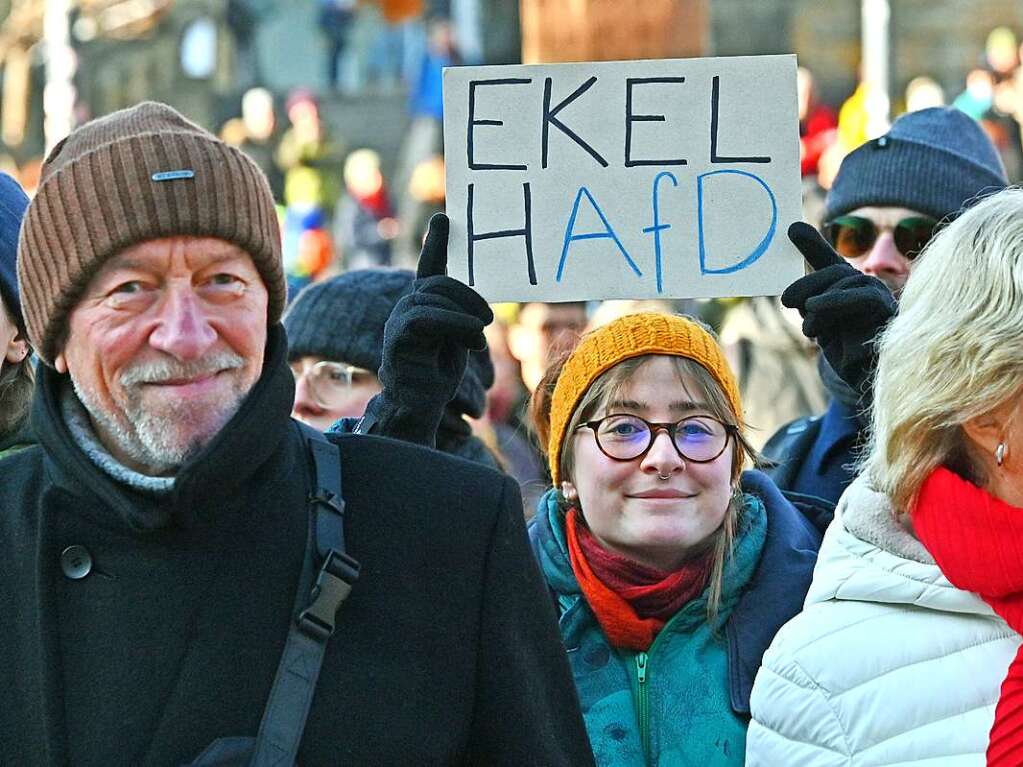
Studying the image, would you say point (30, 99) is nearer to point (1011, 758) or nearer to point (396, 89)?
point (396, 89)

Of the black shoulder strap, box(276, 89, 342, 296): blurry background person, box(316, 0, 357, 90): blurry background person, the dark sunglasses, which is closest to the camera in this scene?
the black shoulder strap

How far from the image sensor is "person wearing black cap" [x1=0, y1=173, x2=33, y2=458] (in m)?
3.83

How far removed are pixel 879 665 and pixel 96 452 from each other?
1.20m

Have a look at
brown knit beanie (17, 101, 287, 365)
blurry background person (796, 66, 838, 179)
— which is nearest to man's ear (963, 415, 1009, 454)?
brown knit beanie (17, 101, 287, 365)

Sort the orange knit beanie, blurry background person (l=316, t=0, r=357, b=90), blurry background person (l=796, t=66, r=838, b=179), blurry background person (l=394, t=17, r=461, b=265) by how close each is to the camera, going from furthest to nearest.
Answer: blurry background person (l=316, t=0, r=357, b=90) < blurry background person (l=394, t=17, r=461, b=265) < blurry background person (l=796, t=66, r=838, b=179) < the orange knit beanie

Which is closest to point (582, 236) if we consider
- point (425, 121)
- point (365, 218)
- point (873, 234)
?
point (873, 234)

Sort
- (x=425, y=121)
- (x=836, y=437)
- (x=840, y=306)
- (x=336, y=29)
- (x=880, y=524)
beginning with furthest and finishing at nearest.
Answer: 1. (x=336, y=29)
2. (x=425, y=121)
3. (x=836, y=437)
4. (x=840, y=306)
5. (x=880, y=524)

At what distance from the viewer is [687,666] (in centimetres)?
350

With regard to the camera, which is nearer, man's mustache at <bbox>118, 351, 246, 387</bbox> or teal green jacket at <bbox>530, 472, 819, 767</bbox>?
man's mustache at <bbox>118, 351, 246, 387</bbox>

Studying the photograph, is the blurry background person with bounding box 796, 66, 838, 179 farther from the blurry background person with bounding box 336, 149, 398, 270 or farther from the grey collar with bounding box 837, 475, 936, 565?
the grey collar with bounding box 837, 475, 936, 565

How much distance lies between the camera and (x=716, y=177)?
11.9 ft

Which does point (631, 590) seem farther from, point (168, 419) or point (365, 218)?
point (365, 218)

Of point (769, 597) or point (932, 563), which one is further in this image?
point (769, 597)

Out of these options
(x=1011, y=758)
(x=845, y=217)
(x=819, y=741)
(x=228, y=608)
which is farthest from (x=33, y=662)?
(x=845, y=217)
